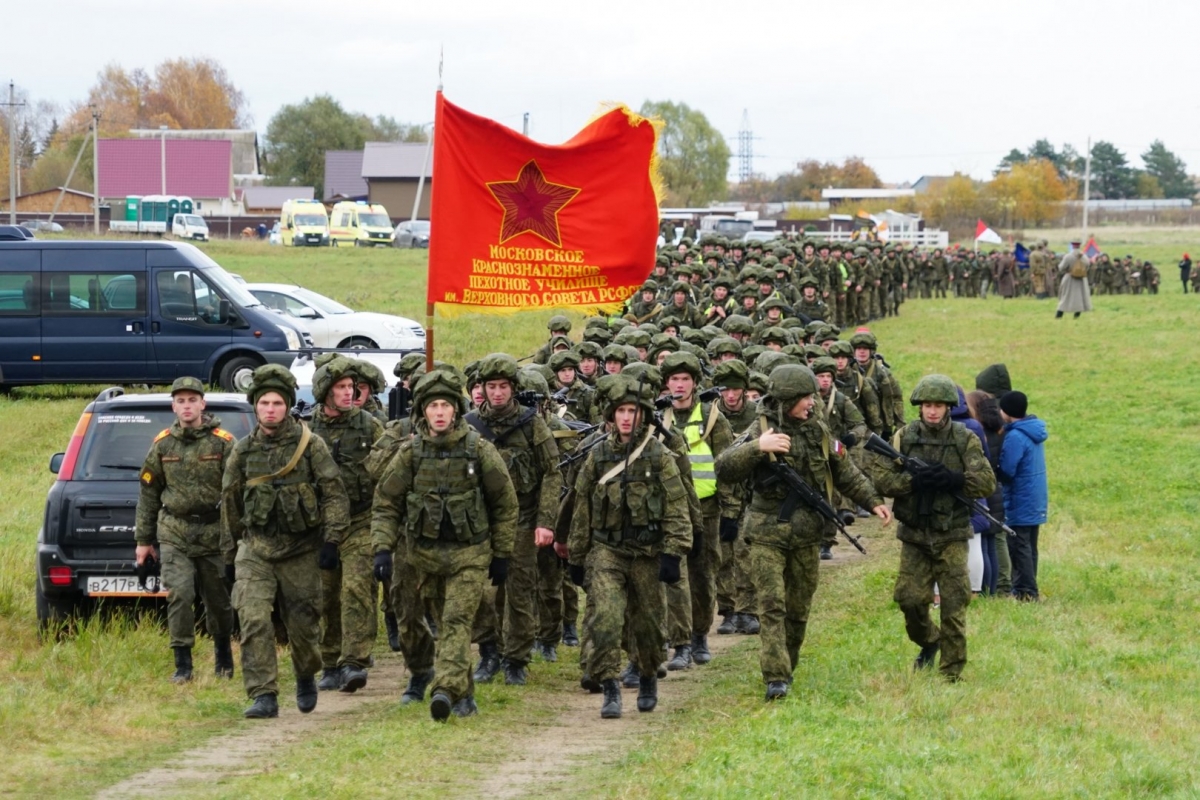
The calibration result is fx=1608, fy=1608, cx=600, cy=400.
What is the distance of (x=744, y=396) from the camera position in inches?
472

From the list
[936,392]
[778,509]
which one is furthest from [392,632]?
[936,392]

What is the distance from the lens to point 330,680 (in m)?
9.98

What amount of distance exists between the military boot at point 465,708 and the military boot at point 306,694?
89cm

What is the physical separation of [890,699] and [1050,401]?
17509 mm

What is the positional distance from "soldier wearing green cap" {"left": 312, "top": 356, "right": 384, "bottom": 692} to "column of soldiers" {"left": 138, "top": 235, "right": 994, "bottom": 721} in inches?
0.5

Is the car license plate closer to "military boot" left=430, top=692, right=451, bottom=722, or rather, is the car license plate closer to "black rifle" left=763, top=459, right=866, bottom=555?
"military boot" left=430, top=692, right=451, bottom=722

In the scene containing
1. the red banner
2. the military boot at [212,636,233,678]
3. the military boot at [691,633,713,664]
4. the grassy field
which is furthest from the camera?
the red banner

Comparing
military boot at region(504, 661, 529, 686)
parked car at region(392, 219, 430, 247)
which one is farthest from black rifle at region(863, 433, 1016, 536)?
parked car at region(392, 219, 430, 247)

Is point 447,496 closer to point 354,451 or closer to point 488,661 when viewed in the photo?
point 354,451

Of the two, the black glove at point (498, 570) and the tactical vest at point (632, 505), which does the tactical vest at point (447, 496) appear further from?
the tactical vest at point (632, 505)

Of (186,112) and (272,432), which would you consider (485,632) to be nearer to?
(272,432)

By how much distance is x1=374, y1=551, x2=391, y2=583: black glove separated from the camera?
8.66 m

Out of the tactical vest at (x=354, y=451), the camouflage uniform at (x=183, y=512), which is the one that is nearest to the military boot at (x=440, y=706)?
the tactical vest at (x=354, y=451)

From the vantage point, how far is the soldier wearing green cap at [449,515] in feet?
28.9
